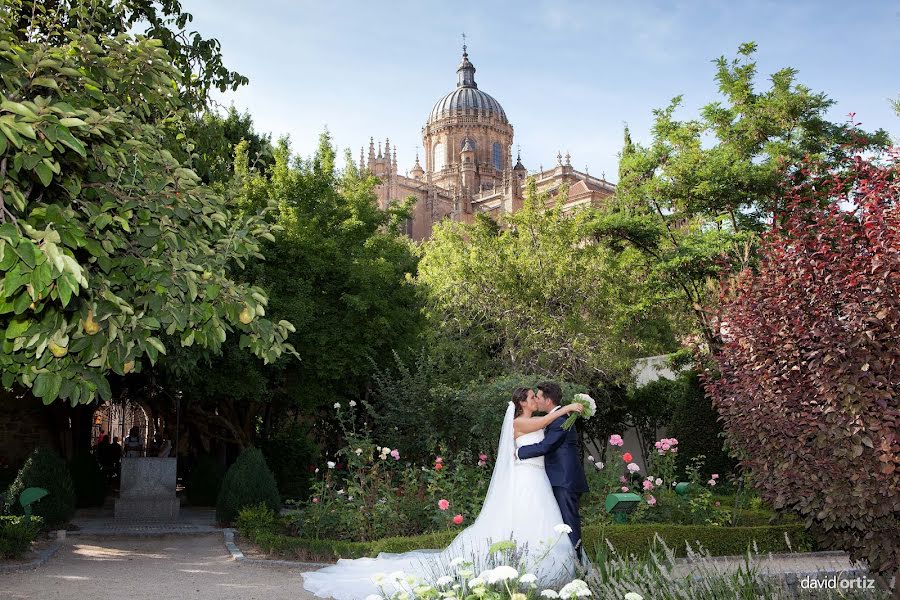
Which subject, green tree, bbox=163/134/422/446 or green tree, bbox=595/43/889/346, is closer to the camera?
green tree, bbox=163/134/422/446

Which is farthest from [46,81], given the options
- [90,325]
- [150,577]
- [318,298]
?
[318,298]

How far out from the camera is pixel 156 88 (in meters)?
5.49

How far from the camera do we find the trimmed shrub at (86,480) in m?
18.0

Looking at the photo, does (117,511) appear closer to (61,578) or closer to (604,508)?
(61,578)

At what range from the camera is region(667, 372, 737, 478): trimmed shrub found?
15.1 metres

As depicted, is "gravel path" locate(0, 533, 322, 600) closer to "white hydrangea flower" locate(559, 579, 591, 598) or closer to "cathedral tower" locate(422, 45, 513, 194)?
"white hydrangea flower" locate(559, 579, 591, 598)

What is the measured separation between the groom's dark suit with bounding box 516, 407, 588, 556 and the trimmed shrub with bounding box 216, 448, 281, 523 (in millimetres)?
7481

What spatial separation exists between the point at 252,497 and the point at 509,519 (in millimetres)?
7520

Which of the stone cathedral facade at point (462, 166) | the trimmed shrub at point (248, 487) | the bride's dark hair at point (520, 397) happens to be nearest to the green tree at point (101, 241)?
the bride's dark hair at point (520, 397)

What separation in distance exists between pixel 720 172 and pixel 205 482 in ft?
47.6

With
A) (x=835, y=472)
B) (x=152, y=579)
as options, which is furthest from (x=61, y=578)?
(x=835, y=472)

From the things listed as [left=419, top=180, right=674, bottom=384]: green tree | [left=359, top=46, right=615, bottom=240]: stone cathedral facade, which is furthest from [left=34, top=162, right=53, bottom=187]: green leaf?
[left=359, top=46, right=615, bottom=240]: stone cathedral facade

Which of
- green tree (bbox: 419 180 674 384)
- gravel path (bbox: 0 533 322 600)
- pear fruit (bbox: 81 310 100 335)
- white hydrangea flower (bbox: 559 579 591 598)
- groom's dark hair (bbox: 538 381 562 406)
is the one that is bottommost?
gravel path (bbox: 0 533 322 600)

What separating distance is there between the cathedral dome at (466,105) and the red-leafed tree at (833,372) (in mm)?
77658
